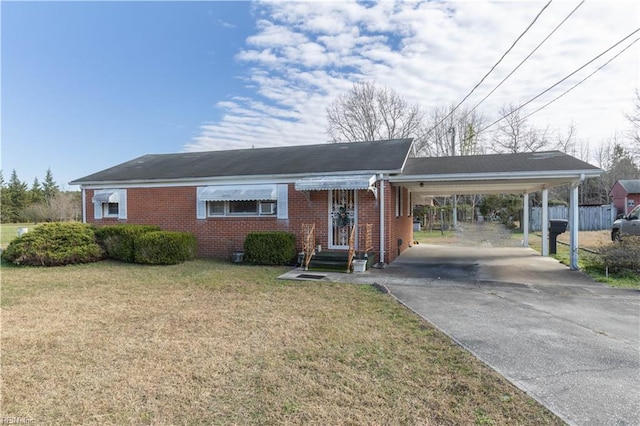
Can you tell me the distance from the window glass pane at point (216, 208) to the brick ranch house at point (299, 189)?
0.04 m

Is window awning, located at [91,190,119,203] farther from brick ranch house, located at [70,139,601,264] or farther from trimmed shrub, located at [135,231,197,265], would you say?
trimmed shrub, located at [135,231,197,265]

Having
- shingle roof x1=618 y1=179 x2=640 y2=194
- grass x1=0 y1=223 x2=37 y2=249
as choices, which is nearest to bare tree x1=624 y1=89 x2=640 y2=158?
shingle roof x1=618 y1=179 x2=640 y2=194

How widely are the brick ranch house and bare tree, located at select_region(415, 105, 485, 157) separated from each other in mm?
22699

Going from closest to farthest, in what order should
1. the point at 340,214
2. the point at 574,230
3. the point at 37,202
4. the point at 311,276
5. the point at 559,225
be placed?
the point at 311,276 → the point at 574,230 → the point at 340,214 → the point at 559,225 → the point at 37,202

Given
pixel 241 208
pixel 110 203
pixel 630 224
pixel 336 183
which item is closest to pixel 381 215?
pixel 336 183

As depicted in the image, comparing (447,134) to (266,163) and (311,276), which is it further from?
(311,276)

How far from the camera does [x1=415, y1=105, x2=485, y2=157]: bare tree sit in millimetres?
35344

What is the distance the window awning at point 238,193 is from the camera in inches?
461

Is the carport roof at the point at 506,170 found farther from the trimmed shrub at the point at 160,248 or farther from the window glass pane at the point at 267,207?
the trimmed shrub at the point at 160,248

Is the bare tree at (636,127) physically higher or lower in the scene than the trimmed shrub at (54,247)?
higher

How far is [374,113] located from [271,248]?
28433 mm

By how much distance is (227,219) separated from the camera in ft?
41.2

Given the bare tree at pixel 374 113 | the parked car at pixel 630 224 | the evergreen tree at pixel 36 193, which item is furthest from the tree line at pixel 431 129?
the evergreen tree at pixel 36 193

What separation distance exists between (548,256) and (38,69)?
71.9 feet
